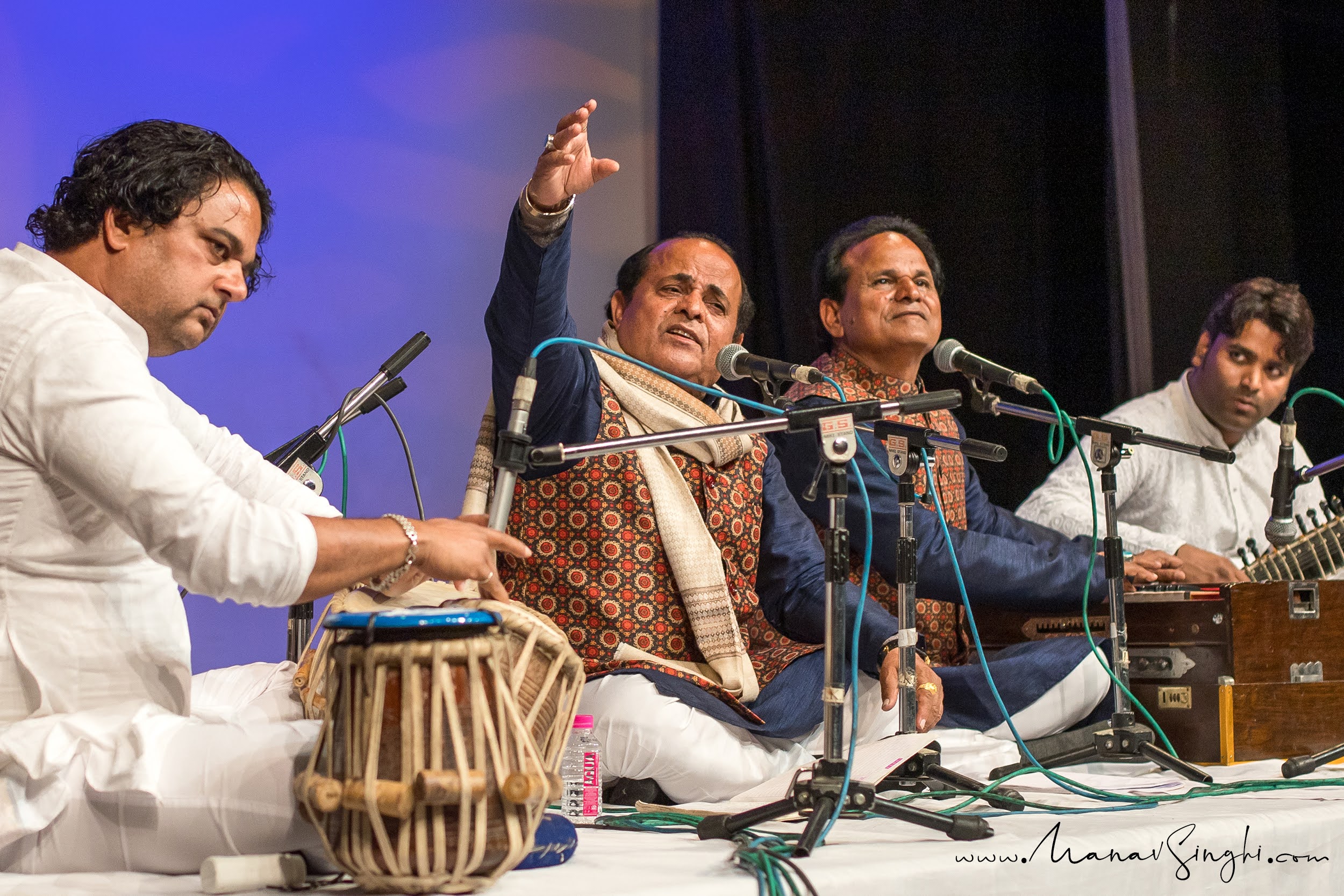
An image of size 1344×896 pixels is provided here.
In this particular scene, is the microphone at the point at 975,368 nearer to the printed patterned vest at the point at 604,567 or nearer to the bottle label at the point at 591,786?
the printed patterned vest at the point at 604,567

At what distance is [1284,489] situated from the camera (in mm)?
3652

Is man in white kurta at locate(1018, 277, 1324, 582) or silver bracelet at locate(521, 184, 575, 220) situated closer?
silver bracelet at locate(521, 184, 575, 220)

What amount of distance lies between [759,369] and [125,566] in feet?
3.71

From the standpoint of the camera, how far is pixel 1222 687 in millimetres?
3330

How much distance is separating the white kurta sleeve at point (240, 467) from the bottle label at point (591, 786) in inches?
27.0

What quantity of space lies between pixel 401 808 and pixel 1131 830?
1.14 metres

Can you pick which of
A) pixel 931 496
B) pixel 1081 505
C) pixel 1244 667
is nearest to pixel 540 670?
pixel 931 496

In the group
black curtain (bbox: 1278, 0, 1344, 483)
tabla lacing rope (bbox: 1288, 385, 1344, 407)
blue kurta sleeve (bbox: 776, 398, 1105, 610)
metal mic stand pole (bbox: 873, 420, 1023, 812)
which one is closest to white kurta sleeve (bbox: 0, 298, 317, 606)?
metal mic stand pole (bbox: 873, 420, 1023, 812)

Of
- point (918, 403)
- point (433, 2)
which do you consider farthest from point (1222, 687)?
point (433, 2)

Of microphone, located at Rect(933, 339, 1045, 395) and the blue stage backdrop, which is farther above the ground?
the blue stage backdrop

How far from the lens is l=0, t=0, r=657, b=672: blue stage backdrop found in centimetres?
367

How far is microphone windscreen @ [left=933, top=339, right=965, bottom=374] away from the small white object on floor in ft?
5.65

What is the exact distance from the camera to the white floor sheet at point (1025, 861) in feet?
5.35

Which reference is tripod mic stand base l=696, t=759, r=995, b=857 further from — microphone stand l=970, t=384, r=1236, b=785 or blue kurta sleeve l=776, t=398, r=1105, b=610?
blue kurta sleeve l=776, t=398, r=1105, b=610
